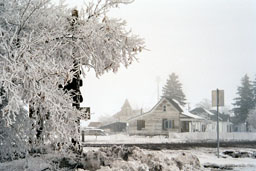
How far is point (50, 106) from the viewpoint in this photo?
25.3 ft

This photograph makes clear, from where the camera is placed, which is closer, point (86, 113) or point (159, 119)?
point (86, 113)

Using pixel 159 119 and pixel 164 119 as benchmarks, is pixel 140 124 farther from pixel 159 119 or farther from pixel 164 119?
pixel 164 119

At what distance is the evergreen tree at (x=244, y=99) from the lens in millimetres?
54812

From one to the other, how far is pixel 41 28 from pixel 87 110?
2.81 meters

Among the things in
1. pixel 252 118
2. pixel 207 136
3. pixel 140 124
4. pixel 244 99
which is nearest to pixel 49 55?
pixel 207 136

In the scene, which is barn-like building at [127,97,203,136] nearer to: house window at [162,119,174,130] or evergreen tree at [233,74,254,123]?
house window at [162,119,174,130]

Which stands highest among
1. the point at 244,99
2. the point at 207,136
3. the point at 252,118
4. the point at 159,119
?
the point at 244,99

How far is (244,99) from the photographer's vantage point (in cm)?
5541

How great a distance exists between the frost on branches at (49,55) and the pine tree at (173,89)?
48500mm

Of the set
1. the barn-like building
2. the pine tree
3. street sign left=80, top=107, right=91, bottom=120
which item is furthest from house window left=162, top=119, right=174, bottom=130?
street sign left=80, top=107, right=91, bottom=120

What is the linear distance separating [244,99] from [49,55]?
51.3m

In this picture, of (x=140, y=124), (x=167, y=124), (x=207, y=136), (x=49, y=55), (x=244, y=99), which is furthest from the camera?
(x=244, y=99)

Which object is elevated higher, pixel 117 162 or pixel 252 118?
pixel 252 118

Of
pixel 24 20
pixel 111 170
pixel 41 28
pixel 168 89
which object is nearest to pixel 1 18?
pixel 24 20
